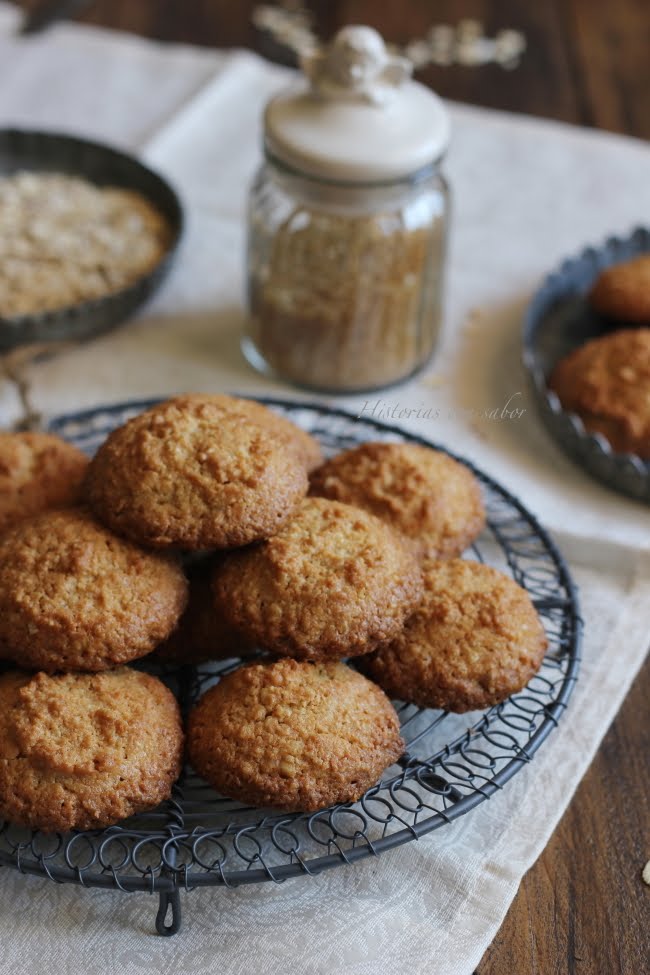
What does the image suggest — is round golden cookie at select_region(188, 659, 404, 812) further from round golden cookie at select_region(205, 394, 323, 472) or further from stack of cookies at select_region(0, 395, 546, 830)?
round golden cookie at select_region(205, 394, 323, 472)

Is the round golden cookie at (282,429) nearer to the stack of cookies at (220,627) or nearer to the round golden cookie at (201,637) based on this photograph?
the stack of cookies at (220,627)

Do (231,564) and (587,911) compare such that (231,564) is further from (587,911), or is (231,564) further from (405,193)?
(405,193)

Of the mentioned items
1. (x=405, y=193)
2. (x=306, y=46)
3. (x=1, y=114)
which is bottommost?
(x=1, y=114)

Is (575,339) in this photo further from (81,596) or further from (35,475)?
(81,596)

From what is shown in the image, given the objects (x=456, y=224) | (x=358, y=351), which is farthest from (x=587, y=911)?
(x=456, y=224)

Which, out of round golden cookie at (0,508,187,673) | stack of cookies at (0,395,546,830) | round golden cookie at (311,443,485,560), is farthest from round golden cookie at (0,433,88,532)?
round golden cookie at (311,443,485,560)

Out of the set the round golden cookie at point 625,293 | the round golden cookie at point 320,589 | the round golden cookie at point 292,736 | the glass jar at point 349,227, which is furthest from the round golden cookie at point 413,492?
the round golden cookie at point 625,293
